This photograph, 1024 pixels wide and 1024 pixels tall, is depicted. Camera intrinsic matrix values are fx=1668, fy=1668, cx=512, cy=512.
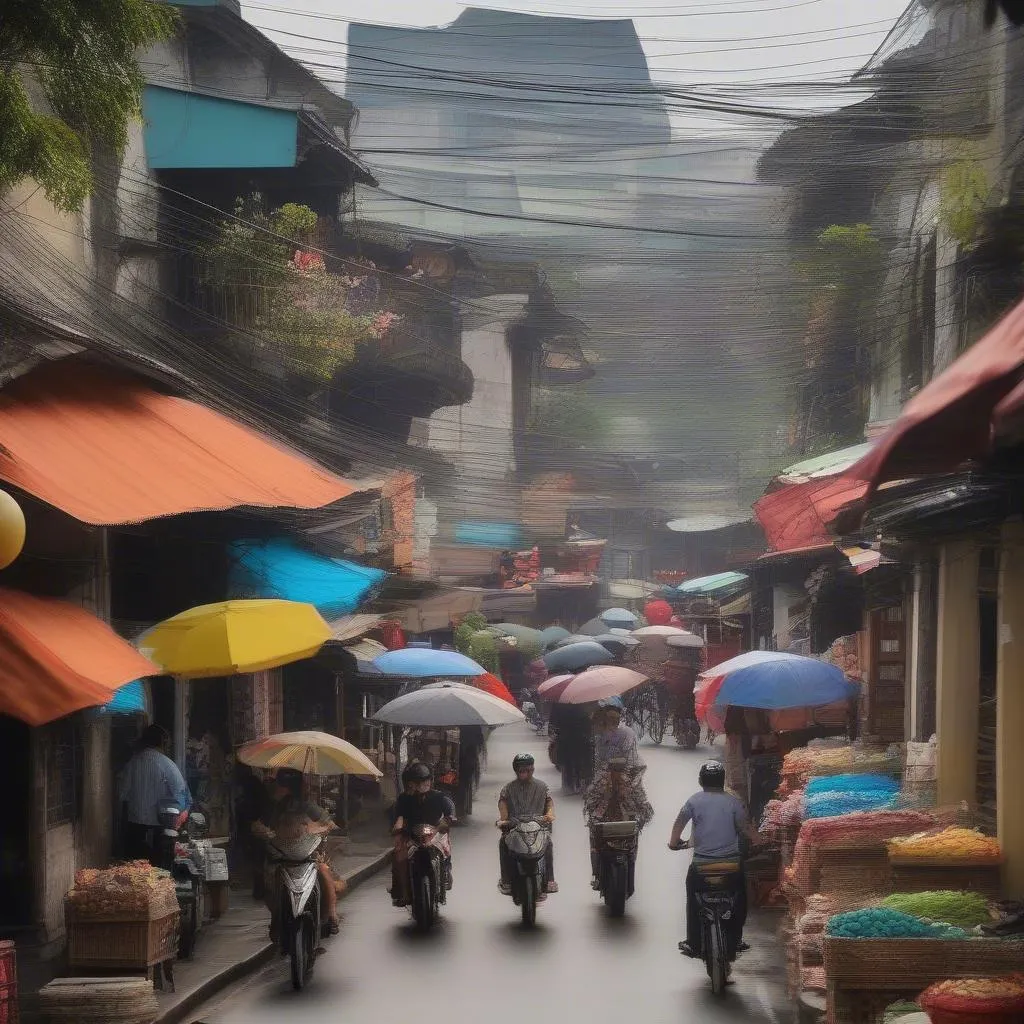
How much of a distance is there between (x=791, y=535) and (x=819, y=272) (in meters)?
6.67

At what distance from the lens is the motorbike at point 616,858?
15.2 meters

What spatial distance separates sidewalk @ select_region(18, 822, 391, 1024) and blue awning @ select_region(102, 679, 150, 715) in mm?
2030

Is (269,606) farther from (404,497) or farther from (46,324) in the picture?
(404,497)

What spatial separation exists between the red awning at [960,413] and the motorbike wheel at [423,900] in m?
10.5

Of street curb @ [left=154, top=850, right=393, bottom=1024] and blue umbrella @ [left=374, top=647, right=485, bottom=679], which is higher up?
blue umbrella @ [left=374, top=647, right=485, bottom=679]

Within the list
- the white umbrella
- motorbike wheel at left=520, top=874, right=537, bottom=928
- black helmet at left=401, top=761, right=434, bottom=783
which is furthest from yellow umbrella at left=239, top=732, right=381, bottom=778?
the white umbrella

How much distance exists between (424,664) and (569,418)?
40.0 m

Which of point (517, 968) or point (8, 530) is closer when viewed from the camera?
point (8, 530)

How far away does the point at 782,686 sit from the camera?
1672 centimetres

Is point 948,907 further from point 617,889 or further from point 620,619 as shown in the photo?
point 620,619

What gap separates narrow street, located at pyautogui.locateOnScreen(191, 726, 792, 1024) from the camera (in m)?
11.5

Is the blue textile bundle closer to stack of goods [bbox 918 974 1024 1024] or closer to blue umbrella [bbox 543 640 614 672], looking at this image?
stack of goods [bbox 918 974 1024 1024]

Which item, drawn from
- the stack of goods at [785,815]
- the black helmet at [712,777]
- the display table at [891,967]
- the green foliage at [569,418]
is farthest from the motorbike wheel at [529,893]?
the green foliage at [569,418]

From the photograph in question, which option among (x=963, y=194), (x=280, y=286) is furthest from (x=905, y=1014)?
(x=280, y=286)
